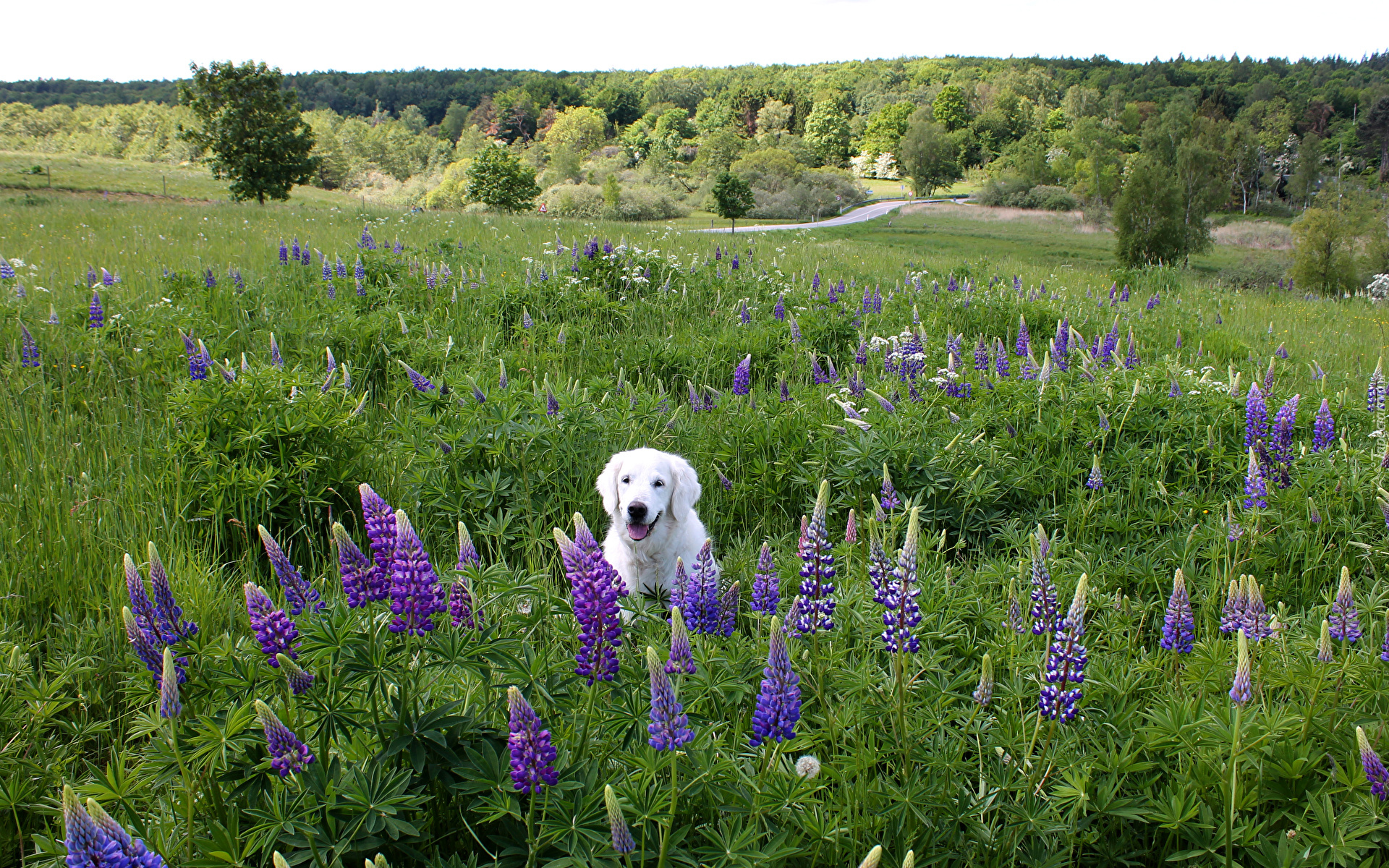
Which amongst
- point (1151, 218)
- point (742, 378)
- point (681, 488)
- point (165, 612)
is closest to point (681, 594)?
point (165, 612)

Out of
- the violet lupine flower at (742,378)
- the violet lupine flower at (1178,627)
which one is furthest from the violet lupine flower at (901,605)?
the violet lupine flower at (742,378)

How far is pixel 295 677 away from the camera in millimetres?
1510

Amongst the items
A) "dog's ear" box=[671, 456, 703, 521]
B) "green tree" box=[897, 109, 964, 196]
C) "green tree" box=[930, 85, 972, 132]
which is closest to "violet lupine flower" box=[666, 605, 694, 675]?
"dog's ear" box=[671, 456, 703, 521]

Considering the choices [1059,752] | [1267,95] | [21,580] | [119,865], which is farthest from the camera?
[1267,95]

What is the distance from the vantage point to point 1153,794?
206cm

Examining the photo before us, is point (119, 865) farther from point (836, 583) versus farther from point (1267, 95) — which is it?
point (1267, 95)

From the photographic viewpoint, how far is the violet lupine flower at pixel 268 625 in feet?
5.07

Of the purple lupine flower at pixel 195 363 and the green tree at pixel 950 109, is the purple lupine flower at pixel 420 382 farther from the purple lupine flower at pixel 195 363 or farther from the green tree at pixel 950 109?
the green tree at pixel 950 109

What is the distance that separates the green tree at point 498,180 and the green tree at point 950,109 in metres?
81.1

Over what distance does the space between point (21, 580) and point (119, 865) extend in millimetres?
2635

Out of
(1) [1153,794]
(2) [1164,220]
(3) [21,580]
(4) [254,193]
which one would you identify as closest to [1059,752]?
(1) [1153,794]

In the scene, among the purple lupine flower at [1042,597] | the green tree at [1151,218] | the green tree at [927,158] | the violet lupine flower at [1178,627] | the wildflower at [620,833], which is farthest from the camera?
the green tree at [927,158]

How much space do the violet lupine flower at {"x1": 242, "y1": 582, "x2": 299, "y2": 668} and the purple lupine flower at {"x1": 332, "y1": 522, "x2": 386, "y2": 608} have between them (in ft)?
0.48

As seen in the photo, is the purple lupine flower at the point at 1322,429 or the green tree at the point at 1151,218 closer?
the purple lupine flower at the point at 1322,429
